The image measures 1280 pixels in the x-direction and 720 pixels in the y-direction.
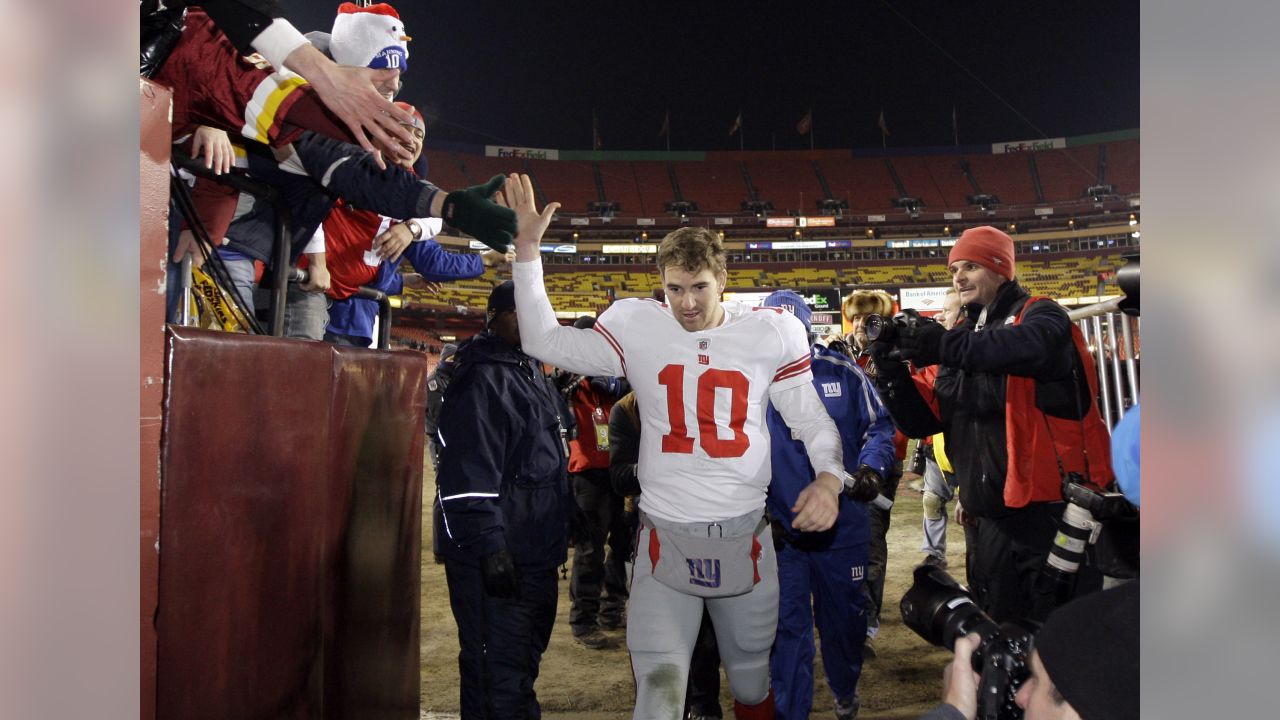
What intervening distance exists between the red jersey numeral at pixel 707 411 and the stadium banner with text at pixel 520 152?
4527 cm

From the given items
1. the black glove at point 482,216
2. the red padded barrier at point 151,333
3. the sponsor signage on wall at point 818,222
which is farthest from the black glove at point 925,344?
the sponsor signage on wall at point 818,222

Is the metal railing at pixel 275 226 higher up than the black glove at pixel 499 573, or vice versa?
the metal railing at pixel 275 226

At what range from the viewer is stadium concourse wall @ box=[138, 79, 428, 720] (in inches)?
71.3

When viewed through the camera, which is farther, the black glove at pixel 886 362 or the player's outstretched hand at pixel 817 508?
the black glove at pixel 886 362

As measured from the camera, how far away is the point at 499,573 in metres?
3.07

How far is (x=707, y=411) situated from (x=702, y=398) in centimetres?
5

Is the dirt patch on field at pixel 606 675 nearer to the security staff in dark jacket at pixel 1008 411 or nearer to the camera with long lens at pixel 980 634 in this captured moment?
the security staff in dark jacket at pixel 1008 411

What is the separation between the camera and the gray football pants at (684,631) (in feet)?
9.02

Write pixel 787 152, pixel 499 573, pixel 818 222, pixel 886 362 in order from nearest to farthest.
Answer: pixel 499 573 < pixel 886 362 < pixel 818 222 < pixel 787 152

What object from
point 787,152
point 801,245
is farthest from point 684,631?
point 787,152


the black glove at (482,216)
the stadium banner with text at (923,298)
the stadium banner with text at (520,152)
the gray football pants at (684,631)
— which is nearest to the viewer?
the black glove at (482,216)

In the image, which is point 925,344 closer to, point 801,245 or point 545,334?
point 545,334

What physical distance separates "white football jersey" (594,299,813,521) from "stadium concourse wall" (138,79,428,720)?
976mm
